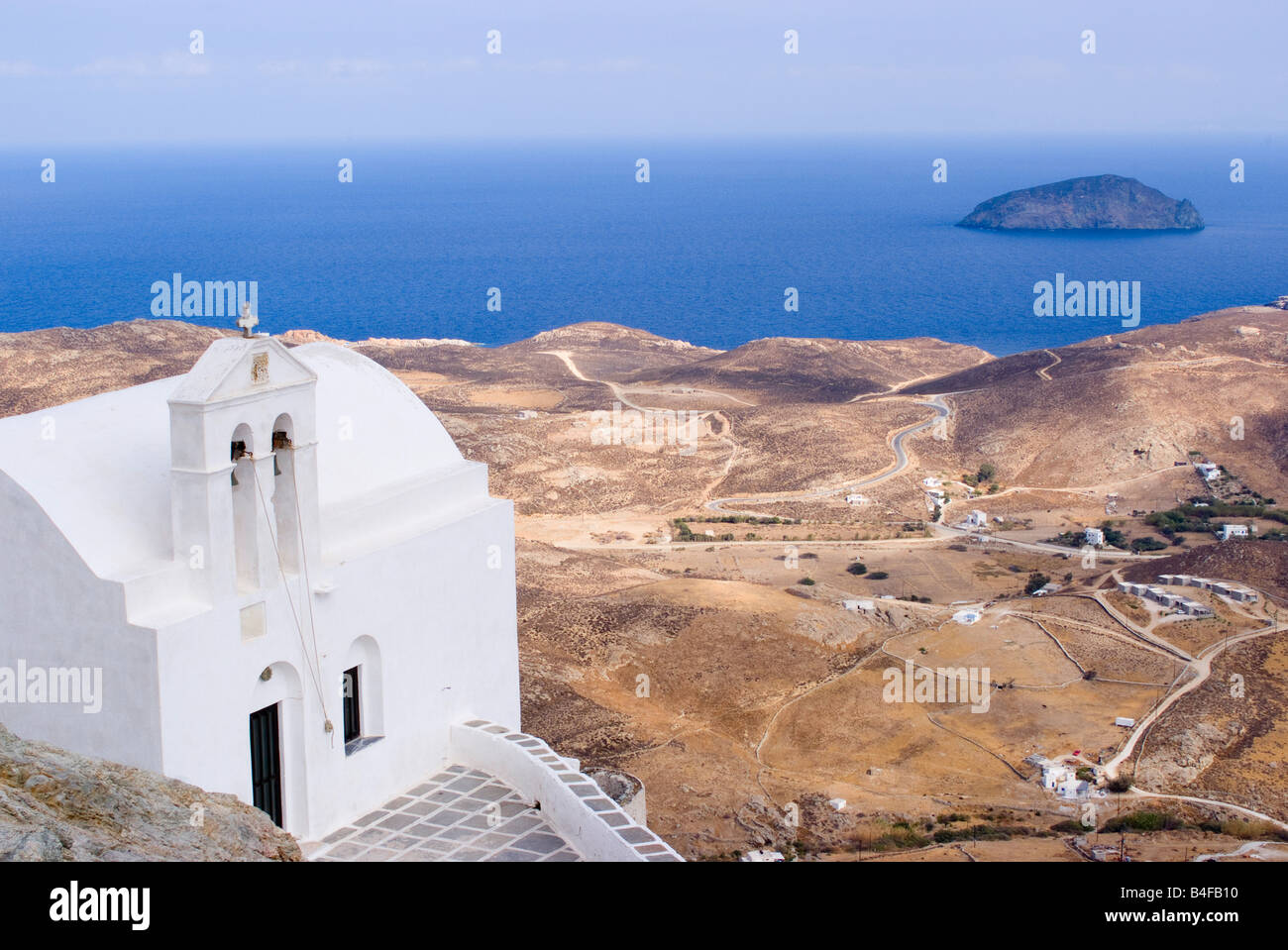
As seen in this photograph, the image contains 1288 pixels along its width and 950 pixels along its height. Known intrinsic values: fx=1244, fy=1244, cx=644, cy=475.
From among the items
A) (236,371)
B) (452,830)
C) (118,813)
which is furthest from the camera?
(452,830)

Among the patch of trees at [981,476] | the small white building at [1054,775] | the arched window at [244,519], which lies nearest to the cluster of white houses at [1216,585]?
the small white building at [1054,775]

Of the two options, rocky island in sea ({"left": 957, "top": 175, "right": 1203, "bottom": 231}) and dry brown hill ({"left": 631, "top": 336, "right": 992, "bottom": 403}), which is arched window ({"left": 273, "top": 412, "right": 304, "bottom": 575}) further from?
rocky island in sea ({"left": 957, "top": 175, "right": 1203, "bottom": 231})

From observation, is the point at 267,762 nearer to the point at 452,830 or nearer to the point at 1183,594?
the point at 452,830

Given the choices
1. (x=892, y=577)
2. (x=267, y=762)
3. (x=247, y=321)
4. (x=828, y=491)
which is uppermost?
(x=247, y=321)

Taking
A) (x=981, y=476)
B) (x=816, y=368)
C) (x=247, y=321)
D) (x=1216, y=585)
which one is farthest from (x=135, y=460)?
(x=816, y=368)

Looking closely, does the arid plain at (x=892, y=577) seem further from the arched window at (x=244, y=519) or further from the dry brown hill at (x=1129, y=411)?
the arched window at (x=244, y=519)

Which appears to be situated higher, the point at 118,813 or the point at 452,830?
the point at 118,813

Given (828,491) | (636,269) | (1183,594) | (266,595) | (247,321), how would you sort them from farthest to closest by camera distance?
(636,269)
(828,491)
(1183,594)
(266,595)
(247,321)

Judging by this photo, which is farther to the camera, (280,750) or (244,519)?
(280,750)
